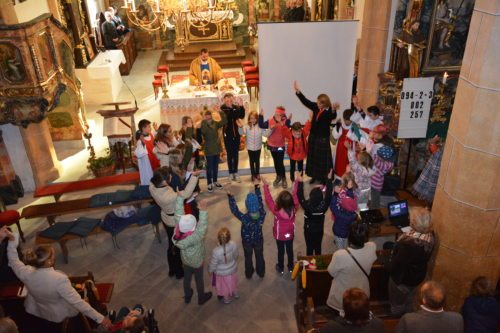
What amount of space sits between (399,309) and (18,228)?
5739mm

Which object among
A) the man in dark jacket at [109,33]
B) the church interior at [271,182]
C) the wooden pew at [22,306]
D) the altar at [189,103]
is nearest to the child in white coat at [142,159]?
the church interior at [271,182]

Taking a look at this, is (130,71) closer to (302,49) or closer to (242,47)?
(242,47)

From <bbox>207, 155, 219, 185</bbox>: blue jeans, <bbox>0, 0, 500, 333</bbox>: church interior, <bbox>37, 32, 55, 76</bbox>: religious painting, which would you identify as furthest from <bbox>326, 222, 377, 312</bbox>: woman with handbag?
<bbox>37, 32, 55, 76</bbox>: religious painting

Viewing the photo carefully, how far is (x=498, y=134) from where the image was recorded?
396 cm

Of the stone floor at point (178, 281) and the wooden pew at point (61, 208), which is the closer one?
the stone floor at point (178, 281)

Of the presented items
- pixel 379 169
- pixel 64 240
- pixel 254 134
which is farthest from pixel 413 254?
pixel 64 240

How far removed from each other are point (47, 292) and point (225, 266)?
6.38 feet

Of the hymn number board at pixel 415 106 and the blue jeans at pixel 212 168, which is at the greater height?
the hymn number board at pixel 415 106

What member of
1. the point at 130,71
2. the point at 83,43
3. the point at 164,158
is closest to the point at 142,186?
the point at 164,158

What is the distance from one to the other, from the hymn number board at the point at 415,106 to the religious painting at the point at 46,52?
241 inches

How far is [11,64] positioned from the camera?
7246mm

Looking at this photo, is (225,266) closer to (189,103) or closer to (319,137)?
(319,137)

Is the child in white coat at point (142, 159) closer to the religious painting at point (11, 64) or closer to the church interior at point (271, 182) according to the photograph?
the church interior at point (271, 182)

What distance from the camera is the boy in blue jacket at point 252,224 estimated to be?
5.17 m
